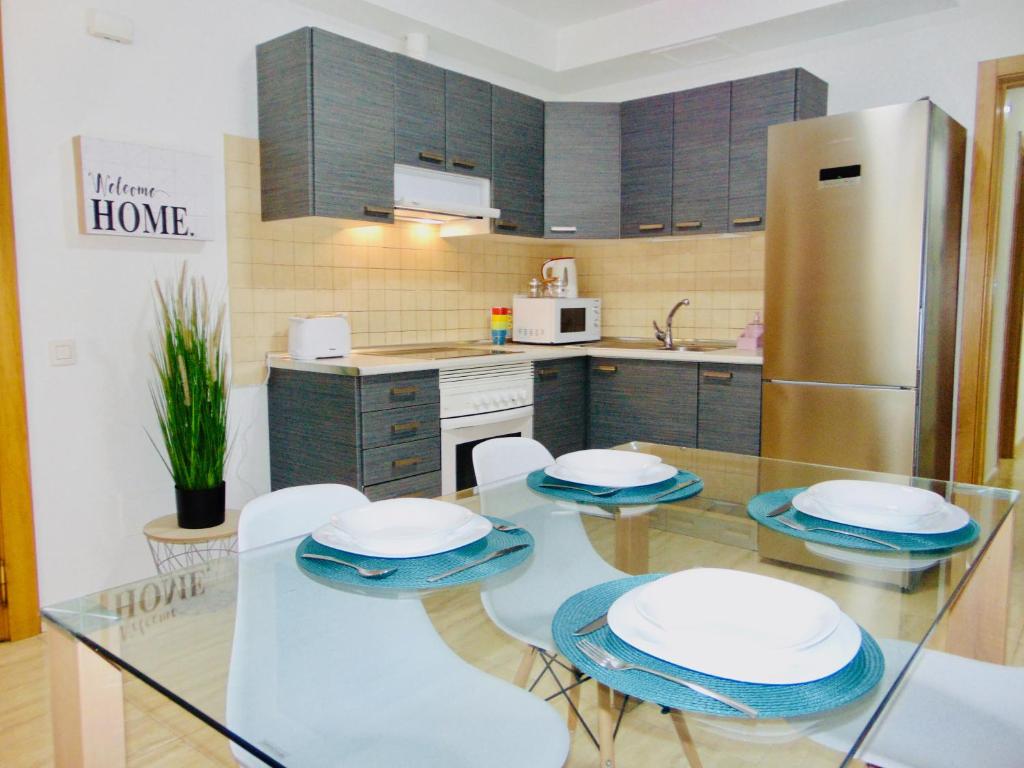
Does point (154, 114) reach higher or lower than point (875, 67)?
lower

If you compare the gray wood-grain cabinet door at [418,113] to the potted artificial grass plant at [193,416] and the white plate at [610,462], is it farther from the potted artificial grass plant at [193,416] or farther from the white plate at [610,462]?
the white plate at [610,462]

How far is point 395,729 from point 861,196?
278cm

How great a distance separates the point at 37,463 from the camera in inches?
104

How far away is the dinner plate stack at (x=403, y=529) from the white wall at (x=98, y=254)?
185 cm

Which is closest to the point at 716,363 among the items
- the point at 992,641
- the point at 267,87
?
the point at 992,641

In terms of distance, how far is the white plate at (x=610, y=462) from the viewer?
172 cm

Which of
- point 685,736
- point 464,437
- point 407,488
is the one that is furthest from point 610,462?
point 464,437

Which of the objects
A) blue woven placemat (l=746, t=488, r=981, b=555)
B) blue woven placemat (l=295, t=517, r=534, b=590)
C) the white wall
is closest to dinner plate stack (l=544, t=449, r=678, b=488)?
blue woven placemat (l=746, t=488, r=981, b=555)

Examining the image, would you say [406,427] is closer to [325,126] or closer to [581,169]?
[325,126]

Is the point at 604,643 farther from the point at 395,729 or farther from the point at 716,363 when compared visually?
the point at 716,363

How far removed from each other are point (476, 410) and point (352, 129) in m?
1.29

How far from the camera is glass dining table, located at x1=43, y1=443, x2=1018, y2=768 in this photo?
2.94ft

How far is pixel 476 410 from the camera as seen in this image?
340 centimetres

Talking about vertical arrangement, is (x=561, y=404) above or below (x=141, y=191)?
below
